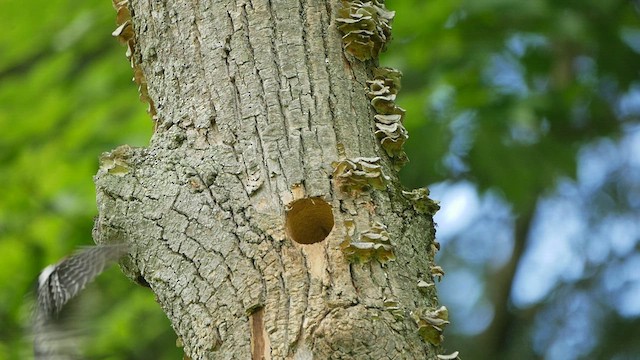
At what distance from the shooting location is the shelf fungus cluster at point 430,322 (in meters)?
1.71

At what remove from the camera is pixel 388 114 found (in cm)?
201

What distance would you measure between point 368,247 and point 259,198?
10.2 inches

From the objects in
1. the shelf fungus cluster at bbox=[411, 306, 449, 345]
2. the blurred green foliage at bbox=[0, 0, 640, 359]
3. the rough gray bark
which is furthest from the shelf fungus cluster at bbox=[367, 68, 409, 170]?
the blurred green foliage at bbox=[0, 0, 640, 359]

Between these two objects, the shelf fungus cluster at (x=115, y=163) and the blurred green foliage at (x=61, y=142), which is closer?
the shelf fungus cluster at (x=115, y=163)

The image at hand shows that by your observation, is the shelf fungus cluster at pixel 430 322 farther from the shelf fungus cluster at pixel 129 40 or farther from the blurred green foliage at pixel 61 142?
the blurred green foliage at pixel 61 142

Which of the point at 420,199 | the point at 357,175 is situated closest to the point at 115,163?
the point at 357,175

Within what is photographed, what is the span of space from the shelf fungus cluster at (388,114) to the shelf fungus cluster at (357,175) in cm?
12

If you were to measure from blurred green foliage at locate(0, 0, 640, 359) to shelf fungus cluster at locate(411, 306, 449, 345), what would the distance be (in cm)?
247

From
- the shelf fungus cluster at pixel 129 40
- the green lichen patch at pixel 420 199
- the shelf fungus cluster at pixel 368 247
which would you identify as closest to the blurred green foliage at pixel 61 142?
the shelf fungus cluster at pixel 129 40

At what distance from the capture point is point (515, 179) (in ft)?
14.2

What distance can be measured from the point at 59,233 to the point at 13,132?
618 mm

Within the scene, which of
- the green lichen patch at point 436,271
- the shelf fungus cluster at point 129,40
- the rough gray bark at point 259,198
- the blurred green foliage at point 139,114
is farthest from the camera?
the blurred green foliage at point 139,114

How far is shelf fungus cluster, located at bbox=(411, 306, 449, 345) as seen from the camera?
1714 millimetres

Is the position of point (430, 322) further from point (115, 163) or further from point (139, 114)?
point (139, 114)
